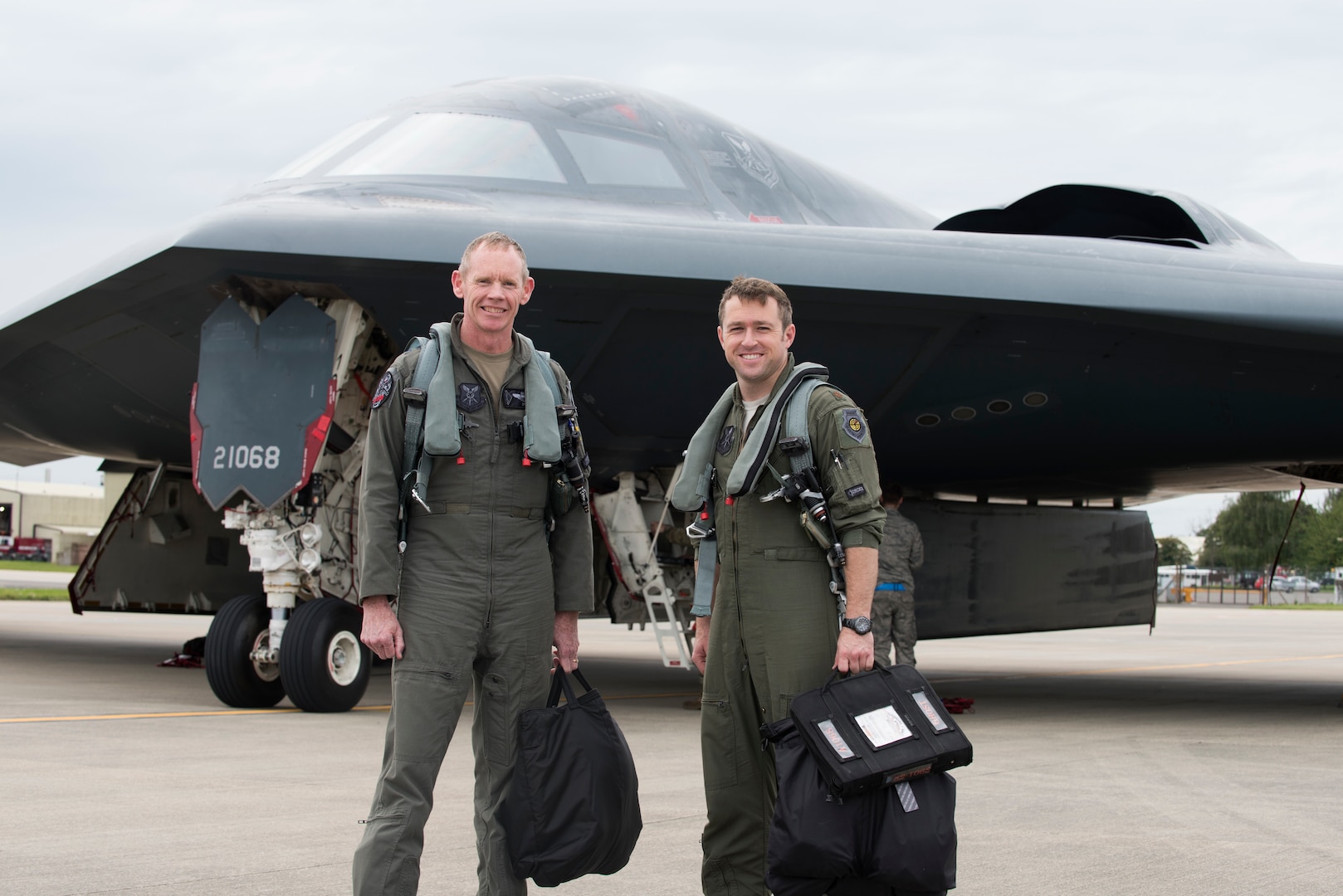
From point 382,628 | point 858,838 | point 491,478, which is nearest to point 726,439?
point 491,478

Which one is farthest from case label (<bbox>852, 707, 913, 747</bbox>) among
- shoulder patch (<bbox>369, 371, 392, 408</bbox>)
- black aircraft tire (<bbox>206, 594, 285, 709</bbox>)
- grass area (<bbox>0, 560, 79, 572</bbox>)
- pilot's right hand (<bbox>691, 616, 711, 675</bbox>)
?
grass area (<bbox>0, 560, 79, 572</bbox>)

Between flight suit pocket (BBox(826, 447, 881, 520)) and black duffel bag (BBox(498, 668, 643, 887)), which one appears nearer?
black duffel bag (BBox(498, 668, 643, 887))

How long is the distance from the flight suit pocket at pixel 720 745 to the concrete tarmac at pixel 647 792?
0.60 metres

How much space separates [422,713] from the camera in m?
3.78

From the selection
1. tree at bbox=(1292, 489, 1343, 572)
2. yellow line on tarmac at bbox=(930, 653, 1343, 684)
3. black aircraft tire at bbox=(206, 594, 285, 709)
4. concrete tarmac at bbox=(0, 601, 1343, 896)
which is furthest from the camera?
tree at bbox=(1292, 489, 1343, 572)

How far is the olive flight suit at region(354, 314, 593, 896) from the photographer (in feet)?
12.4

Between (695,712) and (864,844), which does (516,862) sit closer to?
(864,844)

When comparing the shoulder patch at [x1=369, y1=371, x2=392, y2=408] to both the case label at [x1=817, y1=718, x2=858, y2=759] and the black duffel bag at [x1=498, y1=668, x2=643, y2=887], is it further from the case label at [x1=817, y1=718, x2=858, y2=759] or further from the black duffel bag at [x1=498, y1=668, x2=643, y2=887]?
the case label at [x1=817, y1=718, x2=858, y2=759]

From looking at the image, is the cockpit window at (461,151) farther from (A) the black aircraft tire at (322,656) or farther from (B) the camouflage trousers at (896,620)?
(B) the camouflage trousers at (896,620)

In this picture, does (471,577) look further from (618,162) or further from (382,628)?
(618,162)

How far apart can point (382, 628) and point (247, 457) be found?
5.28 m

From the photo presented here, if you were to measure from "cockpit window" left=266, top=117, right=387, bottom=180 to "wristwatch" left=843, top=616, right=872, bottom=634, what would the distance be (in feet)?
23.5

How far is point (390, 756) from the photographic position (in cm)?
375

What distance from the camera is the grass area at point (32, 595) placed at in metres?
34.2
